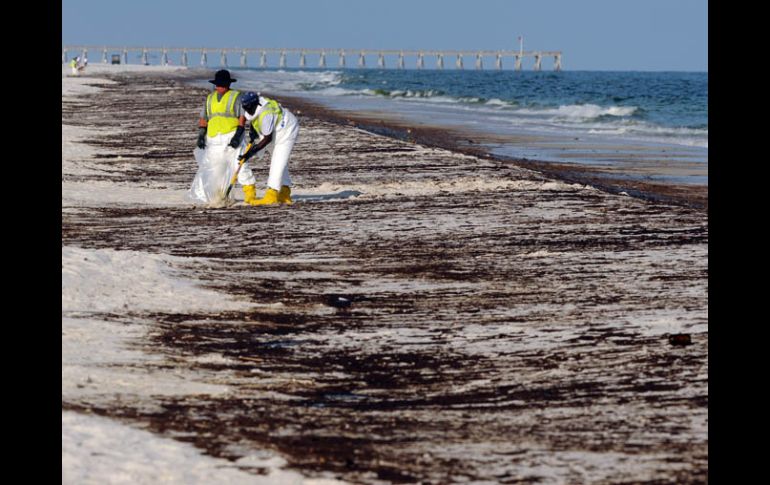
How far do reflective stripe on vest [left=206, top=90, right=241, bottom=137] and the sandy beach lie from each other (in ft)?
3.16

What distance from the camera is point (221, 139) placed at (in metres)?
16.3

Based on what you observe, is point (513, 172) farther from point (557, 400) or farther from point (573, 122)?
point (573, 122)

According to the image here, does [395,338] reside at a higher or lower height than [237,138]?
lower

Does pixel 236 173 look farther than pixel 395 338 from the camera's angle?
Yes

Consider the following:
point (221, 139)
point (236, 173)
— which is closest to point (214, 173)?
point (236, 173)

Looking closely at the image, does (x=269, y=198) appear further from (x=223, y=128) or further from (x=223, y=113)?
(x=223, y=113)

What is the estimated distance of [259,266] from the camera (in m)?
11.8

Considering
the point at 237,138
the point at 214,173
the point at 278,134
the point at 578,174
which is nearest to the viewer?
the point at 237,138

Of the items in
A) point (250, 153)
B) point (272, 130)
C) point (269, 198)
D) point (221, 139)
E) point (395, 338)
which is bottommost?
point (395, 338)

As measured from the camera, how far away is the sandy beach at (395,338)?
6.11 meters

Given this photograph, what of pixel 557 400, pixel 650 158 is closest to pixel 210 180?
pixel 557 400

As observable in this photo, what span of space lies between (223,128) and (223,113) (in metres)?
0.18

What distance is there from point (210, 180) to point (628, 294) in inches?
301
